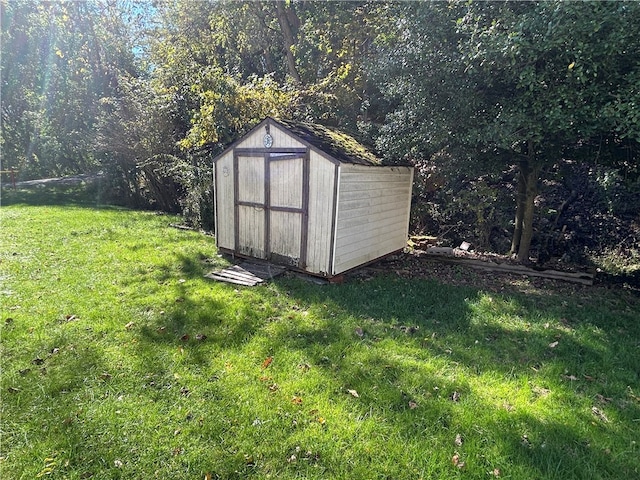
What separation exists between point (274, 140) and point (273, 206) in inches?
42.7

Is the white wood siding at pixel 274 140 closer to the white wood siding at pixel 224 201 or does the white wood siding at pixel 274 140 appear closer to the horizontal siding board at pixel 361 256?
the white wood siding at pixel 224 201

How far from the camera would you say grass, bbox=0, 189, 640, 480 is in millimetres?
2350

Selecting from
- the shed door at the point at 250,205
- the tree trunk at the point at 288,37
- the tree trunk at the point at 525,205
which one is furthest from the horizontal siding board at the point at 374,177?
the tree trunk at the point at 288,37

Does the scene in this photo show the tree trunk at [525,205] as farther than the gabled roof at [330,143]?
Yes

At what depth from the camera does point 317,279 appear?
5.89 metres

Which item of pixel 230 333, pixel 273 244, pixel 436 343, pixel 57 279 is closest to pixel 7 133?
pixel 57 279

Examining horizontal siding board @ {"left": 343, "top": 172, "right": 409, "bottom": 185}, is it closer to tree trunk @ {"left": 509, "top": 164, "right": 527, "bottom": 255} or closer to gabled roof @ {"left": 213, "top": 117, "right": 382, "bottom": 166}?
gabled roof @ {"left": 213, "top": 117, "right": 382, "bottom": 166}

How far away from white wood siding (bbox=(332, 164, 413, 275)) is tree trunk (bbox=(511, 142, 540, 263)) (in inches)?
83.5

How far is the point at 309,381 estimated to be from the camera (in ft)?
10.3

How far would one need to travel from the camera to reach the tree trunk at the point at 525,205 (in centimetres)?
659

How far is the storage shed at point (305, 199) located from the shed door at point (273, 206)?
0.05 ft

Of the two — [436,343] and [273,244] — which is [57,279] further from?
[436,343]

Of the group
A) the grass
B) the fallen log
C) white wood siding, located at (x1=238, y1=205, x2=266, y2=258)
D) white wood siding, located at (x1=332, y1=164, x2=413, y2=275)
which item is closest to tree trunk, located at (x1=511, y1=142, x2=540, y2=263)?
the fallen log

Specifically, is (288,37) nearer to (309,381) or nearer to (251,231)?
(251,231)
